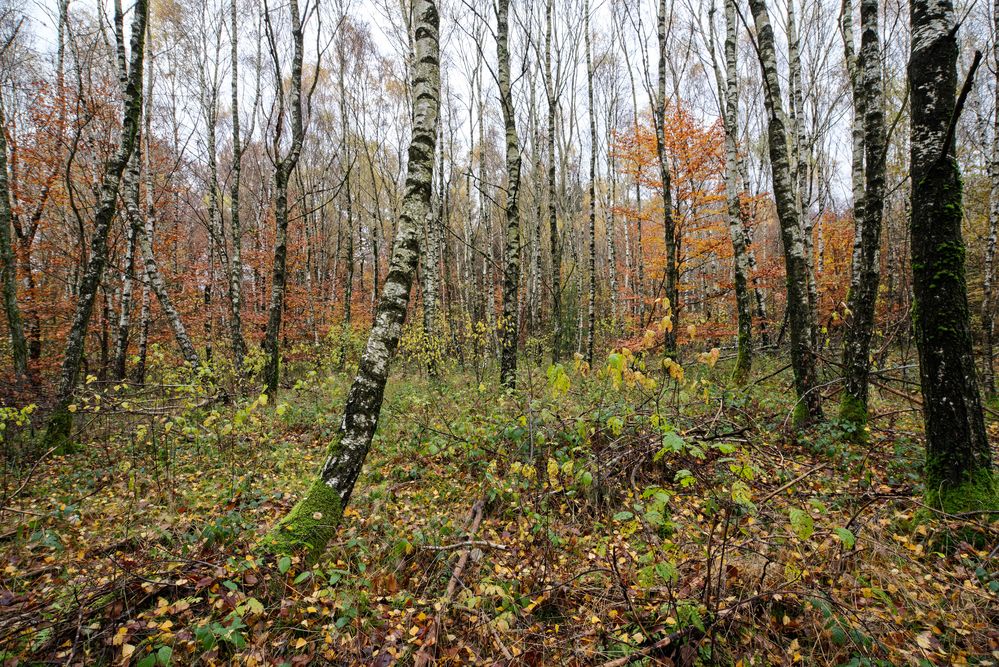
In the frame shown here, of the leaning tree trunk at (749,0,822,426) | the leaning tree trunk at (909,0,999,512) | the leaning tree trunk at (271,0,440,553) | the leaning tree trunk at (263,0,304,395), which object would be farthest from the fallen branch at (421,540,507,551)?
the leaning tree trunk at (263,0,304,395)

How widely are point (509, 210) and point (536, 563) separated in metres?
6.64

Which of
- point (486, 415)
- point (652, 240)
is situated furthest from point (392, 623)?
point (652, 240)

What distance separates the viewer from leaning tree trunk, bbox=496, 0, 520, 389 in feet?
26.9

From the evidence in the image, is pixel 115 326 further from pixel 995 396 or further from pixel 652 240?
pixel 995 396

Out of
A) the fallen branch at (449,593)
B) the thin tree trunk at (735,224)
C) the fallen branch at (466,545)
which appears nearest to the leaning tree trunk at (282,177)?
the fallen branch at (449,593)

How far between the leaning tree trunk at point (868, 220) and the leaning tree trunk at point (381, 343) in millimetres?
5184

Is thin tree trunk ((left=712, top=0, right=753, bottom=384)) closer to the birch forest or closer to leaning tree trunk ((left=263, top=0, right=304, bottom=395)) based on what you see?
the birch forest

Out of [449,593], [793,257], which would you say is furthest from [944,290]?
[449,593]

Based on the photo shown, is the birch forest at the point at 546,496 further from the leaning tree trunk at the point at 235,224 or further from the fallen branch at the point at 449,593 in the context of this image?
the leaning tree trunk at the point at 235,224

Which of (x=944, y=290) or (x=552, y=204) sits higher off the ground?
(x=552, y=204)

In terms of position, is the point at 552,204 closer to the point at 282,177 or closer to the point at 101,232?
the point at 282,177

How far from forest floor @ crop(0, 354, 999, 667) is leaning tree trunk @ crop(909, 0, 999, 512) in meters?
0.33

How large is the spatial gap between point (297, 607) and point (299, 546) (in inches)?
18.5

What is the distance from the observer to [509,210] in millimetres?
8258
